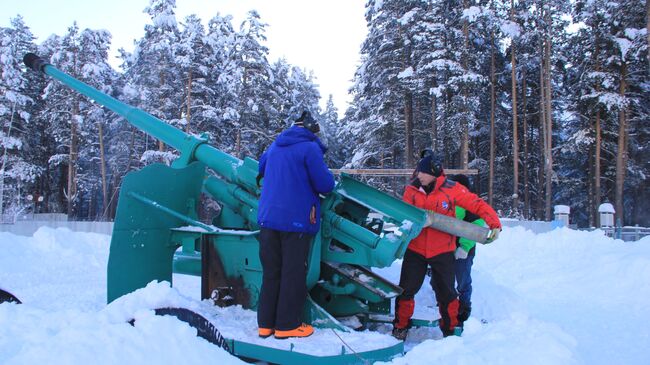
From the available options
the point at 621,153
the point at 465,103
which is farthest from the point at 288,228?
the point at 621,153

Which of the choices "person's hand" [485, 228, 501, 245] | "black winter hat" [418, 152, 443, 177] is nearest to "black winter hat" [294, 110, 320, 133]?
"black winter hat" [418, 152, 443, 177]

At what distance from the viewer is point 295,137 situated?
13.6 ft

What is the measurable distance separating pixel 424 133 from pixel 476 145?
6.50m

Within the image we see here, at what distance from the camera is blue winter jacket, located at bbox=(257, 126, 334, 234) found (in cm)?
398

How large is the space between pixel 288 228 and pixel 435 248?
1641mm

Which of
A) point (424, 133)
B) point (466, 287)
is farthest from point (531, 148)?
point (466, 287)

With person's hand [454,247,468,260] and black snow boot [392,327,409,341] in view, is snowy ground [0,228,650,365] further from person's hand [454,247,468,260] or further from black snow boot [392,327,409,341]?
person's hand [454,247,468,260]

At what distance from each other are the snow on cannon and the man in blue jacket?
30cm

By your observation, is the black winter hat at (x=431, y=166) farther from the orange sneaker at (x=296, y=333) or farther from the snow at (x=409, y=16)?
the snow at (x=409, y=16)

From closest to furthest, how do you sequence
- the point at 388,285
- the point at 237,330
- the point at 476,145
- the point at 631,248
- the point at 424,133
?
1. the point at 237,330
2. the point at 388,285
3. the point at 631,248
4. the point at 424,133
5. the point at 476,145

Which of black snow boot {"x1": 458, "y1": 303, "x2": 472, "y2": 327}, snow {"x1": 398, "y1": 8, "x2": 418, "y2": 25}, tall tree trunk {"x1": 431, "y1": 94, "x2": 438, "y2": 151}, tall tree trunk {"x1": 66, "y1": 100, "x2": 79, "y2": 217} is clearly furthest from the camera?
tall tree trunk {"x1": 66, "y1": 100, "x2": 79, "y2": 217}

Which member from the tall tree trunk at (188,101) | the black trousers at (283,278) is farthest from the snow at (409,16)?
the black trousers at (283,278)

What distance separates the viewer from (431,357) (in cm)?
348

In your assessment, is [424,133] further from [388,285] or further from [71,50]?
[388,285]
